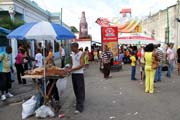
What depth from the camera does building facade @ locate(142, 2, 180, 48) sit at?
34.7 m

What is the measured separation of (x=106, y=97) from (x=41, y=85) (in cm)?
280

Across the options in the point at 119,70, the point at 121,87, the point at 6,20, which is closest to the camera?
the point at 121,87

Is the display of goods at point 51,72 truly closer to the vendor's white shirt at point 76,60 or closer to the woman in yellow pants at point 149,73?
the vendor's white shirt at point 76,60

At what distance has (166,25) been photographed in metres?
38.2

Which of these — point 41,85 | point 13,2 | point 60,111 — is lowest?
point 60,111

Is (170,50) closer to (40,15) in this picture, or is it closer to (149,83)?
(149,83)

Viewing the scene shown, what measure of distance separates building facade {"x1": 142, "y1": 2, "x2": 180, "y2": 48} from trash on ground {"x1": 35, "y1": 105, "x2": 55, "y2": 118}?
2527 cm

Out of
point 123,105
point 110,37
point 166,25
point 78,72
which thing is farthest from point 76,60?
point 166,25

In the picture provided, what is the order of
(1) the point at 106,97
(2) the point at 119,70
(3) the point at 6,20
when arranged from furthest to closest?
(2) the point at 119,70 < (3) the point at 6,20 < (1) the point at 106,97

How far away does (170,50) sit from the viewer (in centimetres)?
1945

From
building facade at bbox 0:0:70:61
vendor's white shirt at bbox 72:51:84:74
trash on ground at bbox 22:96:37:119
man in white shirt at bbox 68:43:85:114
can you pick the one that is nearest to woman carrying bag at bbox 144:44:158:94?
man in white shirt at bbox 68:43:85:114

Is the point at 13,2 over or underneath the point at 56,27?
over

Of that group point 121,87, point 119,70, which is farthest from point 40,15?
point 121,87

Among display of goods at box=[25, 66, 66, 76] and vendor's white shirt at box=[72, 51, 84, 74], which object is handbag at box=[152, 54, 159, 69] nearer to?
vendor's white shirt at box=[72, 51, 84, 74]
